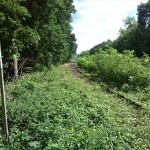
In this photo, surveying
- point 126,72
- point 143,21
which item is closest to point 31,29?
point 126,72

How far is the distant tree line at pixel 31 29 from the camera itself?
1205 centimetres

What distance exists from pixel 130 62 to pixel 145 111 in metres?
10.6

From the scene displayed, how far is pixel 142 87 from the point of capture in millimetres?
17484

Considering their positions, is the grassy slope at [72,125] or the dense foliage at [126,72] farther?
the dense foliage at [126,72]

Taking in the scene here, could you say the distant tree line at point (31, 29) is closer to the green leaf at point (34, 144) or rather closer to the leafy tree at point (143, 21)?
the green leaf at point (34, 144)

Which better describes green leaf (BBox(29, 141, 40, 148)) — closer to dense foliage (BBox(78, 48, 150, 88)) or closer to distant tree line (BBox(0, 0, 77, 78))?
distant tree line (BBox(0, 0, 77, 78))

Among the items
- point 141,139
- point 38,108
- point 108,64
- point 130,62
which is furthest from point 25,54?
point 141,139

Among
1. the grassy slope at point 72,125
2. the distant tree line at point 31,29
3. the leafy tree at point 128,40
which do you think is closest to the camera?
the grassy slope at point 72,125

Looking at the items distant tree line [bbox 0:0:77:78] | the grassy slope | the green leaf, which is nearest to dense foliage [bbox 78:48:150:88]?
distant tree line [bbox 0:0:77:78]

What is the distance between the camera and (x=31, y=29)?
15.8 m

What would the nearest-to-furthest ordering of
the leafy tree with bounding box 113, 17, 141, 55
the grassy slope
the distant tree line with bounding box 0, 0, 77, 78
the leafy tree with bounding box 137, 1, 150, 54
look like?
1. the grassy slope
2. the distant tree line with bounding box 0, 0, 77, 78
3. the leafy tree with bounding box 137, 1, 150, 54
4. the leafy tree with bounding box 113, 17, 141, 55

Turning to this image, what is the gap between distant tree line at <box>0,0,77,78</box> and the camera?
1205 centimetres

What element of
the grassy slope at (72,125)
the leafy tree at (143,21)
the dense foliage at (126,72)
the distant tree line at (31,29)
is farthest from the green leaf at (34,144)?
the leafy tree at (143,21)

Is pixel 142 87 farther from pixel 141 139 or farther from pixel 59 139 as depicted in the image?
pixel 59 139
